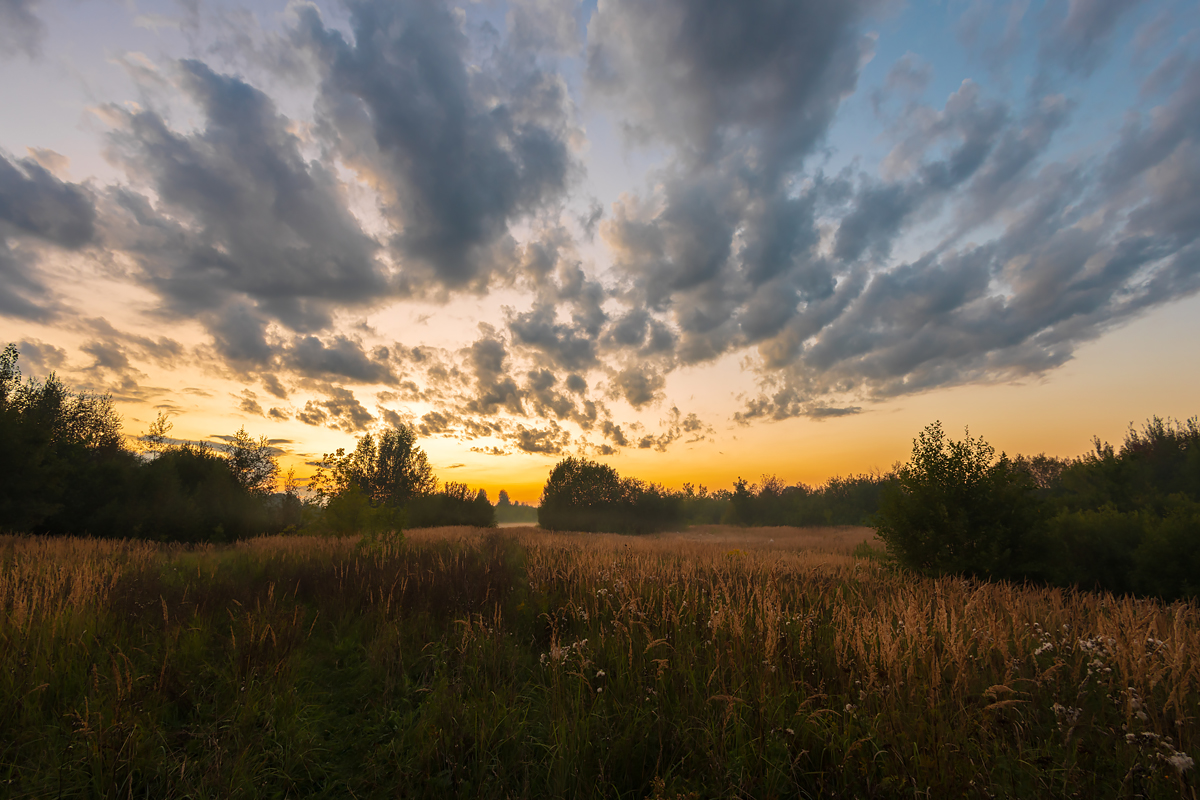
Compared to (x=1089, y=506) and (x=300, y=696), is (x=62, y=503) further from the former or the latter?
(x=1089, y=506)

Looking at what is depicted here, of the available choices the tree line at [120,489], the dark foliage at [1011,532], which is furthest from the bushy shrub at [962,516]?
the tree line at [120,489]

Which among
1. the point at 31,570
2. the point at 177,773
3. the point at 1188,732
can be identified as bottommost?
the point at 177,773

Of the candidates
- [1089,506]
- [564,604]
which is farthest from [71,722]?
[1089,506]

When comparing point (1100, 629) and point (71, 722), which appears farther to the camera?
point (1100, 629)

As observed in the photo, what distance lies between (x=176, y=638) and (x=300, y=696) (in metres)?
1.91

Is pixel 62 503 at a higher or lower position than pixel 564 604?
higher

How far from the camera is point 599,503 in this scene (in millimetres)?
54188

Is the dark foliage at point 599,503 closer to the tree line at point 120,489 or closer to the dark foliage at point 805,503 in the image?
the dark foliage at point 805,503

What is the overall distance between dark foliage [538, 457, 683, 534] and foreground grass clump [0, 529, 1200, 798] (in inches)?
1838

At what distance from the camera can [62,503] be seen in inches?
776

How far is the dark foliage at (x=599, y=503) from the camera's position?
52406mm

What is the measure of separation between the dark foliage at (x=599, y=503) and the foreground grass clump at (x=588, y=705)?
4670 centimetres

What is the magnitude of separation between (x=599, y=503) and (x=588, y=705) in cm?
5063

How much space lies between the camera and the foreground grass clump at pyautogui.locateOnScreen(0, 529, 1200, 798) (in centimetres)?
321
